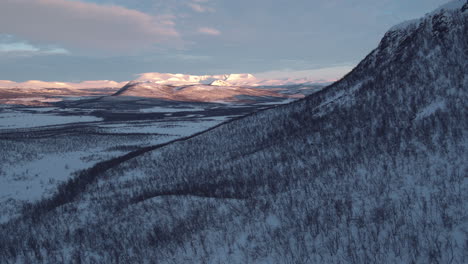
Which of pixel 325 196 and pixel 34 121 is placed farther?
pixel 34 121

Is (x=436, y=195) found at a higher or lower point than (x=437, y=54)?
lower

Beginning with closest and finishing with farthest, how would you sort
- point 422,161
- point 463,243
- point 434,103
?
point 463,243, point 422,161, point 434,103

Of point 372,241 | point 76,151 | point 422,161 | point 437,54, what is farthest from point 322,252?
point 76,151

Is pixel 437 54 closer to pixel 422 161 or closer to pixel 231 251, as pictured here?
pixel 422 161

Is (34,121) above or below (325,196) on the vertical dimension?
below

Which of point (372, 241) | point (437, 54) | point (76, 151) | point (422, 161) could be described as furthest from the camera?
point (76, 151)

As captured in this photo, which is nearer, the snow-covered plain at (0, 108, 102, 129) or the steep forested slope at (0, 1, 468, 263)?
Answer: the steep forested slope at (0, 1, 468, 263)

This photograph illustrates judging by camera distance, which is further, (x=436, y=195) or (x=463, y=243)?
(x=436, y=195)

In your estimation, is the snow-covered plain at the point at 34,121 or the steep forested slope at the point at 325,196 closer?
the steep forested slope at the point at 325,196
